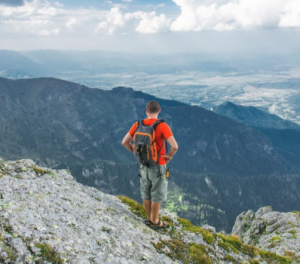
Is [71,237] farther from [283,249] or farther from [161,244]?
[283,249]

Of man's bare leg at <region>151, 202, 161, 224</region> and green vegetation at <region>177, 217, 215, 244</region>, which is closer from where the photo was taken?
man's bare leg at <region>151, 202, 161, 224</region>

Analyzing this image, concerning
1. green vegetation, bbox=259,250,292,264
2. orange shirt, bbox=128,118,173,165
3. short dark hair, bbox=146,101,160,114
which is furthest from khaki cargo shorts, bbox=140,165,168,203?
green vegetation, bbox=259,250,292,264

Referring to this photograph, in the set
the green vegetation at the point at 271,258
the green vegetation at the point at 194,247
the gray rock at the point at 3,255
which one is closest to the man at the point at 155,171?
the green vegetation at the point at 194,247

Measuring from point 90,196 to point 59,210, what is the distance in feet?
15.4

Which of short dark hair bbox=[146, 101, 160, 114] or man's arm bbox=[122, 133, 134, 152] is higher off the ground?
short dark hair bbox=[146, 101, 160, 114]

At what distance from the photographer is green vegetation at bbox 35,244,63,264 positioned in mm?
9305

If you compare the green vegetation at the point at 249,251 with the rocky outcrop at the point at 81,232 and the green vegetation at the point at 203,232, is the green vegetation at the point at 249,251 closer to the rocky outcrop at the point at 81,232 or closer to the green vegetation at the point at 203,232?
the rocky outcrop at the point at 81,232

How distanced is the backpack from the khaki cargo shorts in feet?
2.57

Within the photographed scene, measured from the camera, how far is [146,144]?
14117 millimetres

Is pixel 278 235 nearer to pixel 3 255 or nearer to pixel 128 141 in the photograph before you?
pixel 128 141

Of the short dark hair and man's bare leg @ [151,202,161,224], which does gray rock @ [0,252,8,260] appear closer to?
man's bare leg @ [151,202,161,224]

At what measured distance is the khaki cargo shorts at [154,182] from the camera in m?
15.1

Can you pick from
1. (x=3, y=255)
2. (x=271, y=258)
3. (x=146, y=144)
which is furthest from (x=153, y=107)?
(x=271, y=258)

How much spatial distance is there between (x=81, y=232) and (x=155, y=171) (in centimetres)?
519
